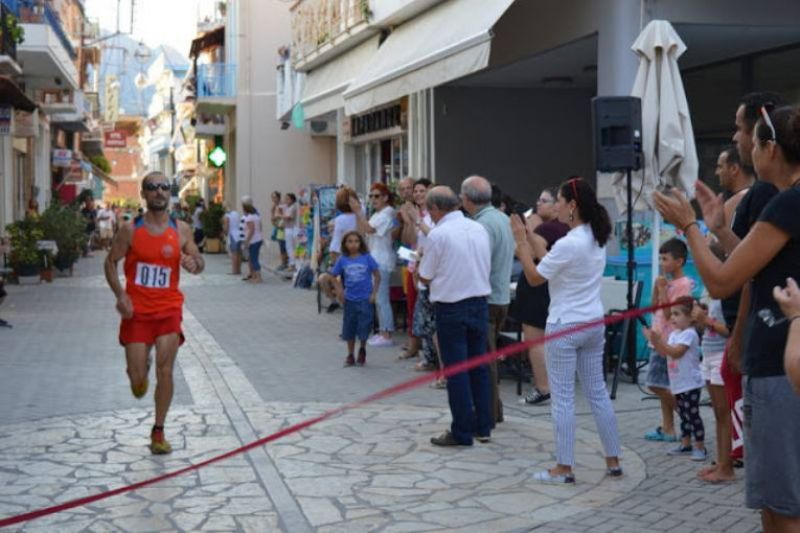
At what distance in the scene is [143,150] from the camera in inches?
4791

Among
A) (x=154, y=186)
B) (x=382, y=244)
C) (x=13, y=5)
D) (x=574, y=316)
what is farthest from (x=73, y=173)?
(x=574, y=316)

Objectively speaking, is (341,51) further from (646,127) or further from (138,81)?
(138,81)

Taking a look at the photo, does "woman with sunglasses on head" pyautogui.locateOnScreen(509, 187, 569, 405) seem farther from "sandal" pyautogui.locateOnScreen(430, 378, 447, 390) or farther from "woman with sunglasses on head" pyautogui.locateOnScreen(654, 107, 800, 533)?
"woman with sunglasses on head" pyautogui.locateOnScreen(654, 107, 800, 533)

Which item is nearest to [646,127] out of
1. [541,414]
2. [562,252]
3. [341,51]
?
[541,414]

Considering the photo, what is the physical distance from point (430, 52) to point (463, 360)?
8648 mm

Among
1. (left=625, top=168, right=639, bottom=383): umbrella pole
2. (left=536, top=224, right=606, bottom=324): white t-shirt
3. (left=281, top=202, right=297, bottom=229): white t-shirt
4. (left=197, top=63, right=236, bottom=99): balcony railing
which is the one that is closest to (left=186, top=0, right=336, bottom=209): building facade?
(left=197, top=63, right=236, bottom=99): balcony railing

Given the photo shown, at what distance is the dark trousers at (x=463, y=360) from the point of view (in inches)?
318

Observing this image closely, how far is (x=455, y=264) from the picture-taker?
Answer: 8.09 metres

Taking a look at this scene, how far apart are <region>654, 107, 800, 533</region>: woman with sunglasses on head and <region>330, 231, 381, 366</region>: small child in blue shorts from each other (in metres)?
7.98

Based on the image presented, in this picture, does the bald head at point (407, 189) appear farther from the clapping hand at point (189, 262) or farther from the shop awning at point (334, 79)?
the shop awning at point (334, 79)


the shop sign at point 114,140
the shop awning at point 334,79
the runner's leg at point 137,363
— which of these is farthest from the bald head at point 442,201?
the shop sign at point 114,140

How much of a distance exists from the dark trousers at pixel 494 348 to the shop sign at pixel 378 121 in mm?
13663

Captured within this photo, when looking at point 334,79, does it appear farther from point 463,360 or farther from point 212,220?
point 463,360

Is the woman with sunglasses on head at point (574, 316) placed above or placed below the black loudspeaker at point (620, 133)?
below
